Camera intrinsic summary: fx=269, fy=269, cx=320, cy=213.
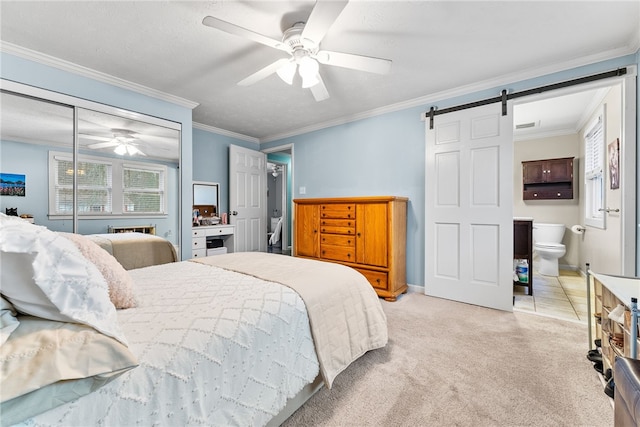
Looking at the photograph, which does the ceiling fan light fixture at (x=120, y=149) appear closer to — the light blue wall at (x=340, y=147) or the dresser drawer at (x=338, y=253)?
the light blue wall at (x=340, y=147)

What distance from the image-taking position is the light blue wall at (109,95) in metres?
2.29

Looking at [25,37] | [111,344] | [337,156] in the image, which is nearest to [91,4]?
[25,37]

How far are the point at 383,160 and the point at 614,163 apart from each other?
2306 millimetres

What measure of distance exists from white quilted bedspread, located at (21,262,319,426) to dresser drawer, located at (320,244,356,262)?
1998 mm

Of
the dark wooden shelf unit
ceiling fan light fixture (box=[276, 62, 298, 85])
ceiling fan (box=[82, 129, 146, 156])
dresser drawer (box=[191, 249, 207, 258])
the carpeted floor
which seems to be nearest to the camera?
the carpeted floor

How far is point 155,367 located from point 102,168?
2.76 metres

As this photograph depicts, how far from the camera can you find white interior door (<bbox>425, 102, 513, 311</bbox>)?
2.76 m

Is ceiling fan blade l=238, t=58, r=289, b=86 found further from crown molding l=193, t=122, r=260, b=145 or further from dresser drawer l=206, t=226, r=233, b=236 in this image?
dresser drawer l=206, t=226, r=233, b=236

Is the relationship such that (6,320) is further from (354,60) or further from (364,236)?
(364,236)

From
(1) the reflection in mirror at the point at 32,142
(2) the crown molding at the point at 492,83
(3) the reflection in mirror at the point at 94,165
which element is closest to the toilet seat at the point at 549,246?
(2) the crown molding at the point at 492,83

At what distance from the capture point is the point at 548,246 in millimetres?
3988

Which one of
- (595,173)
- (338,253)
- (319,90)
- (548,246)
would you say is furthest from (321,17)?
(548,246)

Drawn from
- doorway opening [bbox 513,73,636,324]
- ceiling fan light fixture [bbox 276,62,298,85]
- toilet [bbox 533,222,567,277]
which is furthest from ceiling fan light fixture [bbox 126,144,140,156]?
toilet [bbox 533,222,567,277]

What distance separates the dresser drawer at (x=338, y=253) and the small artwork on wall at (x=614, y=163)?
2.67 metres
